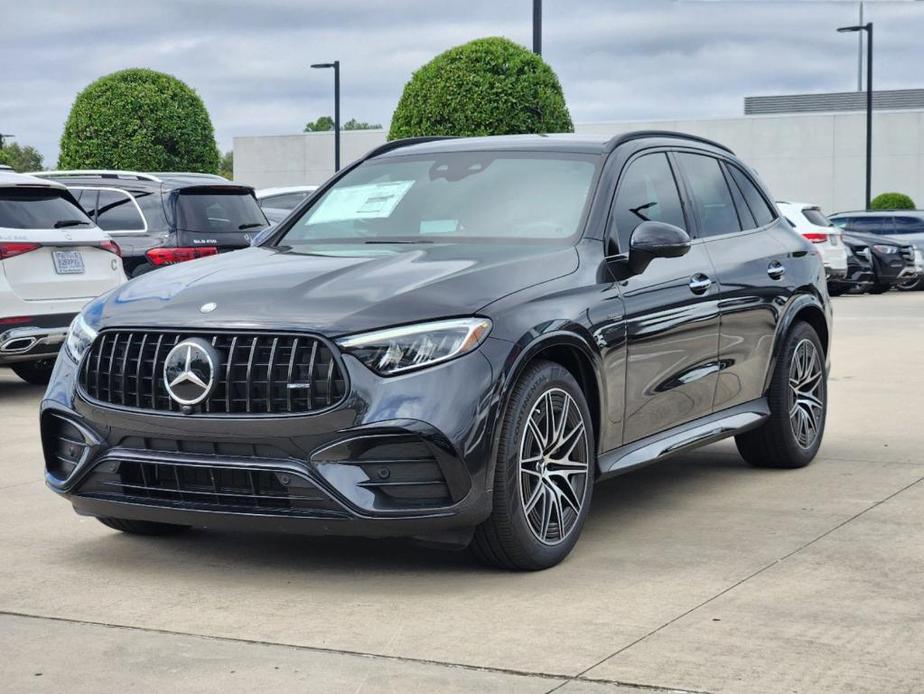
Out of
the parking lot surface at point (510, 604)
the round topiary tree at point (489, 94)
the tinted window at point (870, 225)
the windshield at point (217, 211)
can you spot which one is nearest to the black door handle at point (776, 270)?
the parking lot surface at point (510, 604)

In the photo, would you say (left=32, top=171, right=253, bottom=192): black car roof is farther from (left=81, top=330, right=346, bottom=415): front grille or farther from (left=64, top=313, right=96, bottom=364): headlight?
(left=81, top=330, right=346, bottom=415): front grille

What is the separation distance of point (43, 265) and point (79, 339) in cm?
532

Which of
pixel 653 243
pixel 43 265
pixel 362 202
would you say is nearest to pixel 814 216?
pixel 43 265

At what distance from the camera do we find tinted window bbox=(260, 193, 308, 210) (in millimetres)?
20594

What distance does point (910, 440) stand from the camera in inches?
346

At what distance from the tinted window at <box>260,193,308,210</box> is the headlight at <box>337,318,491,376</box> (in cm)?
1553

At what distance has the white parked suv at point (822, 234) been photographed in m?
24.1

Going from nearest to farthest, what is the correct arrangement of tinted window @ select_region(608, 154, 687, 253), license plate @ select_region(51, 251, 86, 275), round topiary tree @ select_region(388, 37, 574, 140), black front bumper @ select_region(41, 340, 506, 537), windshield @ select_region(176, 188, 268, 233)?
black front bumper @ select_region(41, 340, 506, 537) < tinted window @ select_region(608, 154, 687, 253) < license plate @ select_region(51, 251, 86, 275) < windshield @ select_region(176, 188, 268, 233) < round topiary tree @ select_region(388, 37, 574, 140)

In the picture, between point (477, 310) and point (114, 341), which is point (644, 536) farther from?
point (114, 341)

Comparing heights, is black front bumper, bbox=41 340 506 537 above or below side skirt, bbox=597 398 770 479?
above

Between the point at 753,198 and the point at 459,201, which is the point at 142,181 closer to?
the point at 753,198

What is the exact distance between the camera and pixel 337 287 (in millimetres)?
5461

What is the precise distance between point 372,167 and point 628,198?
127 cm

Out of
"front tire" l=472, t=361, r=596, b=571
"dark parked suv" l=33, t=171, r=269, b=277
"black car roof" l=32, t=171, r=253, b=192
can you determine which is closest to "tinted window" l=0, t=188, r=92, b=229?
"dark parked suv" l=33, t=171, r=269, b=277
